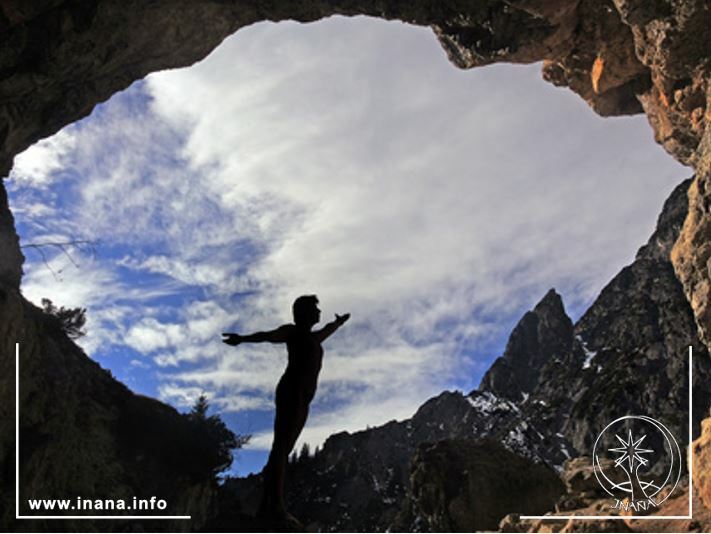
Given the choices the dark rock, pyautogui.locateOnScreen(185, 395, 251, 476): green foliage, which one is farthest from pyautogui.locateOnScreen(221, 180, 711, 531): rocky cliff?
pyautogui.locateOnScreen(185, 395, 251, 476): green foliage

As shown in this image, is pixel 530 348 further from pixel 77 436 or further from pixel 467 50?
pixel 77 436

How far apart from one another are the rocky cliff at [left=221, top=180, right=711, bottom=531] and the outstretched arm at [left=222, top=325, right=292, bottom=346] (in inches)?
690

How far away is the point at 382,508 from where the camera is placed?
5944cm

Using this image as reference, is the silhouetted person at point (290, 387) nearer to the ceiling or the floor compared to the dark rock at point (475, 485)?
nearer to the ceiling

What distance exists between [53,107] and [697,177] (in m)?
18.6

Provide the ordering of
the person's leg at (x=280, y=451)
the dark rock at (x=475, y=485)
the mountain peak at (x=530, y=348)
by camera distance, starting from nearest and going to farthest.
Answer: the person's leg at (x=280, y=451)
the dark rock at (x=475, y=485)
the mountain peak at (x=530, y=348)

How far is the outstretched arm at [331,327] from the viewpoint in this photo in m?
5.10

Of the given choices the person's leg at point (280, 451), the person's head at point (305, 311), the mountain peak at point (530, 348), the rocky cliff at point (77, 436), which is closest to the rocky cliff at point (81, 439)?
the rocky cliff at point (77, 436)

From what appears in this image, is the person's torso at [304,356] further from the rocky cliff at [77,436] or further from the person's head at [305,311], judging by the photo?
the rocky cliff at [77,436]

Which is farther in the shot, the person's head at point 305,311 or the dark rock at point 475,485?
the dark rock at point 475,485

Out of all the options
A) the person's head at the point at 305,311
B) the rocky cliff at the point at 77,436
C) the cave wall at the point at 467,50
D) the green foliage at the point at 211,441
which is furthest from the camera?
Answer: the green foliage at the point at 211,441

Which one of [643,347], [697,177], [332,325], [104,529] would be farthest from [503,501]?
[643,347]

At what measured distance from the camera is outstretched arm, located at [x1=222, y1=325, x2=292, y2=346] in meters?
4.72

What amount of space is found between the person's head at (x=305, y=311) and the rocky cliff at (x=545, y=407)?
57.1 feet
